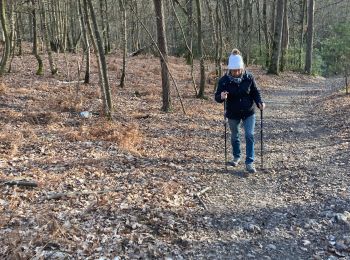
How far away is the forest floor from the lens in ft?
16.2

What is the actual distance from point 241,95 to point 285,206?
238 centimetres

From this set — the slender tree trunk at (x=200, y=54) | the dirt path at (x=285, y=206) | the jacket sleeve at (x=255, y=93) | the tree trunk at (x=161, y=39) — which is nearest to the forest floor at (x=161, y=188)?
the dirt path at (x=285, y=206)

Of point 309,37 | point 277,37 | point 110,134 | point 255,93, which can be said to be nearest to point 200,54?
point 110,134

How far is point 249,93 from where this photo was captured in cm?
760

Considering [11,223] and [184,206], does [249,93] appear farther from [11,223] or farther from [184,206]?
[11,223]

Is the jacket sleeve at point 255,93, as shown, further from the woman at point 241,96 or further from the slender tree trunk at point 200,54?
the slender tree trunk at point 200,54

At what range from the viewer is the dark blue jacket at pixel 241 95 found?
24.6 ft

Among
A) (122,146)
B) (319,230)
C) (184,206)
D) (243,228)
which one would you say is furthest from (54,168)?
(319,230)

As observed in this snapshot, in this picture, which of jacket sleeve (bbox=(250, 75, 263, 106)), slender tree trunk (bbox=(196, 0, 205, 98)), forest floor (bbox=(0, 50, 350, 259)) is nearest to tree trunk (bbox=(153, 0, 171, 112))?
forest floor (bbox=(0, 50, 350, 259))

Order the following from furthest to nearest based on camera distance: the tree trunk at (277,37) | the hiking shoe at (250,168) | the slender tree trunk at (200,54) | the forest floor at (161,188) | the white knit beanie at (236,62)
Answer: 1. the tree trunk at (277,37)
2. the slender tree trunk at (200,54)
3. the hiking shoe at (250,168)
4. the white knit beanie at (236,62)
5. the forest floor at (161,188)

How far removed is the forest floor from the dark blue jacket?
1240 millimetres

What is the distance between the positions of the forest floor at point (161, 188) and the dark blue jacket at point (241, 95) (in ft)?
4.07

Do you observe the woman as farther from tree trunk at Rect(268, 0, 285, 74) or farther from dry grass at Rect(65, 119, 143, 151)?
tree trunk at Rect(268, 0, 285, 74)

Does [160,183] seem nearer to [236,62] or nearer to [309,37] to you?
[236,62]
